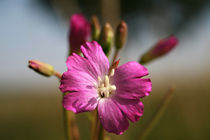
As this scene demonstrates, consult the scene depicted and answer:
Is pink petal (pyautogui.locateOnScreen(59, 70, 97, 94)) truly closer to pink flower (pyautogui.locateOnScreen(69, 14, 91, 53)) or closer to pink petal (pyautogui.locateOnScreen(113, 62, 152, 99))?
pink petal (pyautogui.locateOnScreen(113, 62, 152, 99))

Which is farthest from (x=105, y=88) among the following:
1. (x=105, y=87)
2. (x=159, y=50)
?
(x=159, y=50)

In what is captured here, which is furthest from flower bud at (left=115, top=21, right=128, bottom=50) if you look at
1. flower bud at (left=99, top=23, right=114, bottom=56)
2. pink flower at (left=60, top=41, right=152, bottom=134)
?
pink flower at (left=60, top=41, right=152, bottom=134)

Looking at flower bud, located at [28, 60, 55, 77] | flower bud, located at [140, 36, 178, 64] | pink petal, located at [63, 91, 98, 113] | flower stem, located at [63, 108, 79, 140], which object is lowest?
flower stem, located at [63, 108, 79, 140]

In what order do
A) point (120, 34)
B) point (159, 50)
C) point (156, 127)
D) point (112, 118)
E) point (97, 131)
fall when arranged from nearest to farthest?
point (112, 118), point (97, 131), point (120, 34), point (159, 50), point (156, 127)

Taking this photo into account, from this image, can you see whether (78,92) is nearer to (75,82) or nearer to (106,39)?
(75,82)

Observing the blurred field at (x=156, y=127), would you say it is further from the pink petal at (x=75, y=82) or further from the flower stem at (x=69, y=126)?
the pink petal at (x=75, y=82)

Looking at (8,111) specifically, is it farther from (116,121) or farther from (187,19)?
(187,19)
